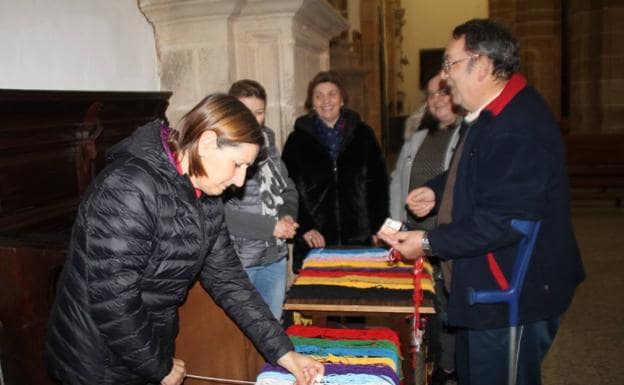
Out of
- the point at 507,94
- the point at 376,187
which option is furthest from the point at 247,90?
the point at 507,94

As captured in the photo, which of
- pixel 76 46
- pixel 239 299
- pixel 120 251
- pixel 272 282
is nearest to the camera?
pixel 120 251

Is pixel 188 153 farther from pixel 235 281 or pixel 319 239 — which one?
pixel 319 239

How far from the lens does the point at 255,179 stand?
2.61m

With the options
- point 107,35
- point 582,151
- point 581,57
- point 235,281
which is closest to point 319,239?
point 235,281

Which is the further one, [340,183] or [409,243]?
[340,183]

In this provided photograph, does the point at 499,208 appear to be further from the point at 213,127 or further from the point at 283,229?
the point at 283,229

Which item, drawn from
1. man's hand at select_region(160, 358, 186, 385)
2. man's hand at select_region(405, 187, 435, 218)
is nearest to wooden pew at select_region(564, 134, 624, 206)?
man's hand at select_region(405, 187, 435, 218)

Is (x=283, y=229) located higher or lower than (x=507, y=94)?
lower

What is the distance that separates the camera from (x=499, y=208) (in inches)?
69.5

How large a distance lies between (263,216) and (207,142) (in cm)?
111

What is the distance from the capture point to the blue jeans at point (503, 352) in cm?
194

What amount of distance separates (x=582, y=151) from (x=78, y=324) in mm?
8467

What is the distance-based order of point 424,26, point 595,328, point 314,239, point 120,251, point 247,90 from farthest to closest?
point 424,26 → point 595,328 → point 314,239 → point 247,90 → point 120,251

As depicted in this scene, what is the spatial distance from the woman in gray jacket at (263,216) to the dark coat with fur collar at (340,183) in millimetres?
306
